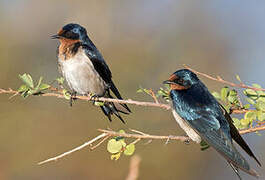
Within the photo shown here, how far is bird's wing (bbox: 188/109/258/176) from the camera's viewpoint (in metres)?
2.57

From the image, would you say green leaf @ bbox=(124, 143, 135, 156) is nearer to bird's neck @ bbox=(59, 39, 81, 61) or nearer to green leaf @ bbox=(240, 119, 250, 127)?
green leaf @ bbox=(240, 119, 250, 127)

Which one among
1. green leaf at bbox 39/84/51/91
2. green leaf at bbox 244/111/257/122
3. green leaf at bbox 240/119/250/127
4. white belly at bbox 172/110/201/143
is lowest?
white belly at bbox 172/110/201/143

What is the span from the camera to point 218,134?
2.77 metres

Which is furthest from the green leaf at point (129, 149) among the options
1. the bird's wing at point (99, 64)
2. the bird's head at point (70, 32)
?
the bird's head at point (70, 32)

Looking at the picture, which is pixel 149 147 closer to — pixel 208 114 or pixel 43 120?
pixel 43 120

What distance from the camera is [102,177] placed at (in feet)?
18.1

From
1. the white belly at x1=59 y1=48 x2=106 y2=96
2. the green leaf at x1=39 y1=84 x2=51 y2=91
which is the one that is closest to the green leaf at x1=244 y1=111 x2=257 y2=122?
the green leaf at x1=39 y1=84 x2=51 y2=91

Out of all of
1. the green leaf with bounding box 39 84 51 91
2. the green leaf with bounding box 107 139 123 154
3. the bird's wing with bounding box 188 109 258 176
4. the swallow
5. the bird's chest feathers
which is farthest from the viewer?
the bird's chest feathers

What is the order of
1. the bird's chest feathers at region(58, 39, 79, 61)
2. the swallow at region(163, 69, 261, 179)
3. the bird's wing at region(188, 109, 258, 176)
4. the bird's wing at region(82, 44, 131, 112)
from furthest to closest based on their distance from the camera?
1. the bird's wing at region(82, 44, 131, 112)
2. the bird's chest feathers at region(58, 39, 79, 61)
3. the swallow at region(163, 69, 261, 179)
4. the bird's wing at region(188, 109, 258, 176)

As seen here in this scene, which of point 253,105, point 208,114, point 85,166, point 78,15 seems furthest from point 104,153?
point 253,105

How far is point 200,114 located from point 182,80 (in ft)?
0.74

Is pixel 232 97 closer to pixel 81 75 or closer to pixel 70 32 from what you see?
pixel 81 75

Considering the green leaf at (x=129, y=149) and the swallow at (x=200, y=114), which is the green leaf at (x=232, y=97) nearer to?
the swallow at (x=200, y=114)

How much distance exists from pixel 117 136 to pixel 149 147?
11.5 feet
